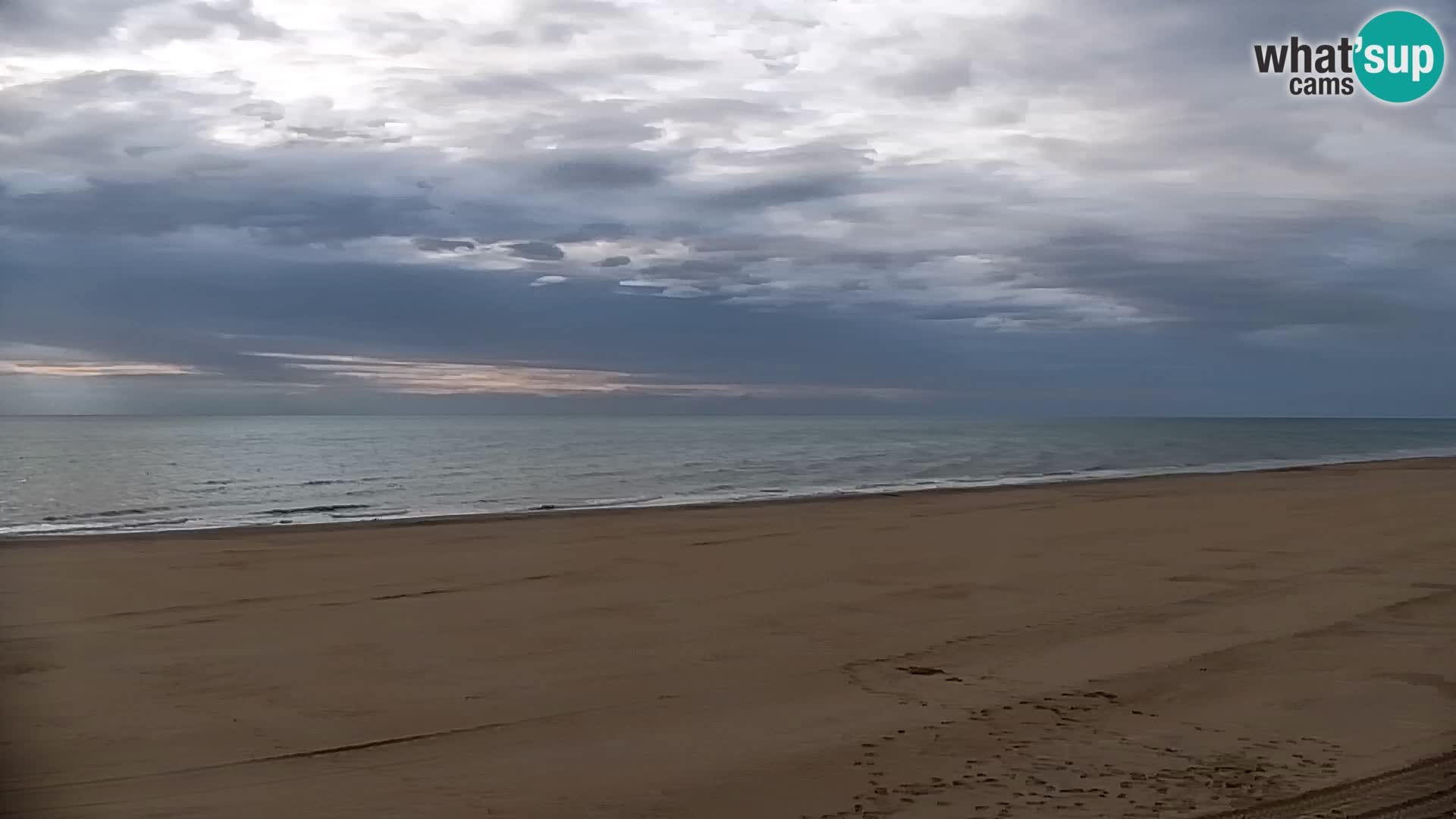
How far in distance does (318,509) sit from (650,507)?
8.77 metres

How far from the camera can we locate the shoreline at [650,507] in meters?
21.1

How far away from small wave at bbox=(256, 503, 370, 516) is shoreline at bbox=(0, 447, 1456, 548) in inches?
112

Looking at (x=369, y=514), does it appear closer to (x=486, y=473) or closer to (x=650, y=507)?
(x=650, y=507)

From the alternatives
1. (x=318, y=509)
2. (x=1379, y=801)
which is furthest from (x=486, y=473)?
(x=1379, y=801)

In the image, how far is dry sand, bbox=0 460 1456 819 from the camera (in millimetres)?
Result: 5906

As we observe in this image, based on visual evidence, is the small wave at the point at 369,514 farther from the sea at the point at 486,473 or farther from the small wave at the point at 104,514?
the small wave at the point at 104,514

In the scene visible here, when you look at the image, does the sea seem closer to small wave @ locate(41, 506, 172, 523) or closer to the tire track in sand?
small wave @ locate(41, 506, 172, 523)

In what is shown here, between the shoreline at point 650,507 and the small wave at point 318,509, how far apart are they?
2847 millimetres

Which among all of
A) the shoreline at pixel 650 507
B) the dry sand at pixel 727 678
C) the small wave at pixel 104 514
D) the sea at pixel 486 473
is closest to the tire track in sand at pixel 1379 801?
the dry sand at pixel 727 678

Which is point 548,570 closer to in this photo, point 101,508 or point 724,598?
point 724,598

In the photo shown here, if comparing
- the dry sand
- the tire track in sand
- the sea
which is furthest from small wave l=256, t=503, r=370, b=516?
the tire track in sand

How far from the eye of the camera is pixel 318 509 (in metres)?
28.1

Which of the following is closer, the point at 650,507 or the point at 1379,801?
the point at 1379,801

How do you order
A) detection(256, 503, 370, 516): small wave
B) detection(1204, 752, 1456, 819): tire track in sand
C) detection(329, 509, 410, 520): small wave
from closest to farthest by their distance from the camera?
detection(1204, 752, 1456, 819): tire track in sand, detection(329, 509, 410, 520): small wave, detection(256, 503, 370, 516): small wave
